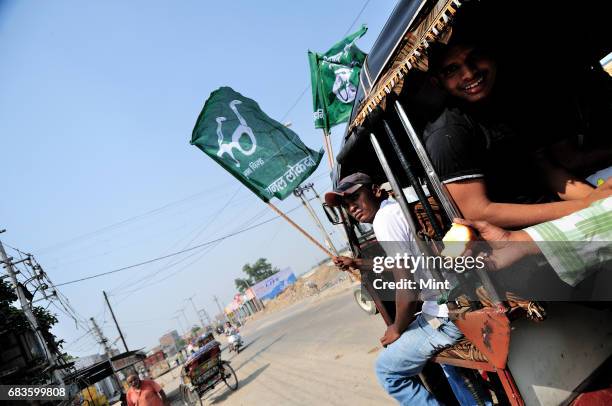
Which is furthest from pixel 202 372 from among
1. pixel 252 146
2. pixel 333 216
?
pixel 333 216

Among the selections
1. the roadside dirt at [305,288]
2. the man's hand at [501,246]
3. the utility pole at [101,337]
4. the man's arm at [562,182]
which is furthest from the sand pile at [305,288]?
the man's hand at [501,246]

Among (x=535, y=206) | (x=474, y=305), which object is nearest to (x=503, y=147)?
(x=535, y=206)

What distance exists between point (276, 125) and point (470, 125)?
452 centimetres

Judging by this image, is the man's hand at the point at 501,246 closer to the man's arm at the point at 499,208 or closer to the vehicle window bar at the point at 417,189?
the man's arm at the point at 499,208

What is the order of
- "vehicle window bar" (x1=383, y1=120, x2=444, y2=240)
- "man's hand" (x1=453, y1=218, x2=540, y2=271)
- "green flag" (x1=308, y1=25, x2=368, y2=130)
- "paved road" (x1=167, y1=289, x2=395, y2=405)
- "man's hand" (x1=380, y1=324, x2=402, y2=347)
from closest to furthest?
"man's hand" (x1=453, y1=218, x2=540, y2=271) → "vehicle window bar" (x1=383, y1=120, x2=444, y2=240) → "man's hand" (x1=380, y1=324, x2=402, y2=347) → "paved road" (x1=167, y1=289, x2=395, y2=405) → "green flag" (x1=308, y1=25, x2=368, y2=130)

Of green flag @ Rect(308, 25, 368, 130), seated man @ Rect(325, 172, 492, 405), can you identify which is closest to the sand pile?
green flag @ Rect(308, 25, 368, 130)

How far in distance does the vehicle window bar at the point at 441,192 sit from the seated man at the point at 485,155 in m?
0.03

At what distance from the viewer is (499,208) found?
147cm

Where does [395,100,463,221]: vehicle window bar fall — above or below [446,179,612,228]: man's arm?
above

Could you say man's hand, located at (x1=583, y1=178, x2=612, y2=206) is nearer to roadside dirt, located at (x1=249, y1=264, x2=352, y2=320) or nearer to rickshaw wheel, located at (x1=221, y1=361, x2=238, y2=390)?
rickshaw wheel, located at (x1=221, y1=361, x2=238, y2=390)

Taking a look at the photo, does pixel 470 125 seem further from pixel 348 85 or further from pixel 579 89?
pixel 348 85

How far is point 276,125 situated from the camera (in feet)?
19.2

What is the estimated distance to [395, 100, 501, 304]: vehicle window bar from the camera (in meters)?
1.44

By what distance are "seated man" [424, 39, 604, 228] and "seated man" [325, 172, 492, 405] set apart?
0.65 metres
